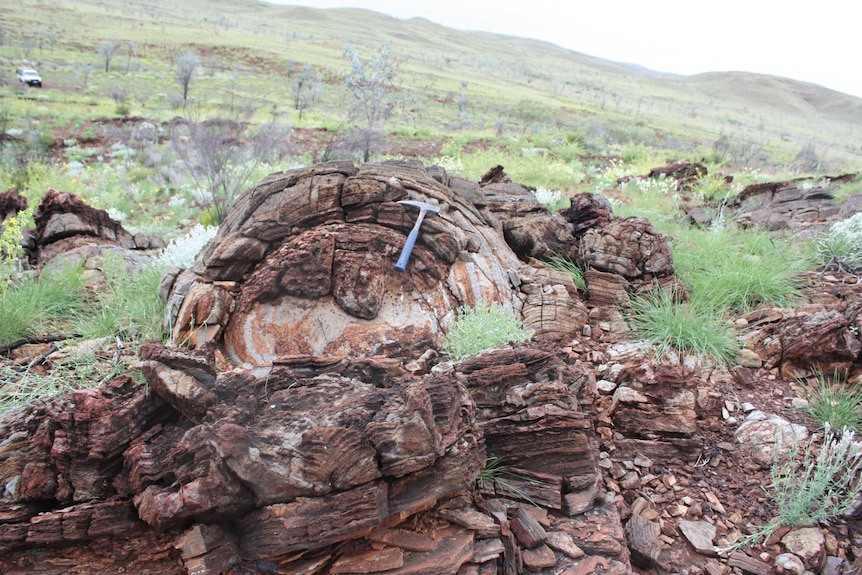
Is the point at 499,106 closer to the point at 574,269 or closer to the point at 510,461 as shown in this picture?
the point at 574,269

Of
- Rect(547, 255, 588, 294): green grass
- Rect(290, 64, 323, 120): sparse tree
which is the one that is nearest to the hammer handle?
Rect(547, 255, 588, 294): green grass

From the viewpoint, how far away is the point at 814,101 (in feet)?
306

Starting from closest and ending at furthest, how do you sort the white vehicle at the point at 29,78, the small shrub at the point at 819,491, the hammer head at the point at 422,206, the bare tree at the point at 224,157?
1. the small shrub at the point at 819,491
2. the hammer head at the point at 422,206
3. the bare tree at the point at 224,157
4. the white vehicle at the point at 29,78

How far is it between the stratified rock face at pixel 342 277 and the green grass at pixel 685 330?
563mm

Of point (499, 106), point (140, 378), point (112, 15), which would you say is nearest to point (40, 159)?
point (140, 378)

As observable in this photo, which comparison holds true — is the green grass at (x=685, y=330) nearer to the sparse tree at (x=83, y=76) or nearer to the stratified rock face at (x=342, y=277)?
the stratified rock face at (x=342, y=277)

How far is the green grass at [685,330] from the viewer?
4.08 meters

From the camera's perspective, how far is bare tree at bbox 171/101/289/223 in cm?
945

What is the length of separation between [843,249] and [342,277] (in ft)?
17.2

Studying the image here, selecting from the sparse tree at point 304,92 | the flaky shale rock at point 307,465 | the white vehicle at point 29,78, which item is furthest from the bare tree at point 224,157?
the white vehicle at point 29,78

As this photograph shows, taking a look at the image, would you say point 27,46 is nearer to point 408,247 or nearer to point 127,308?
point 127,308

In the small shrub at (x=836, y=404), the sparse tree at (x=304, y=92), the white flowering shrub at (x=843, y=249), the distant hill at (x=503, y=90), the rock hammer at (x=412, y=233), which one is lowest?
the small shrub at (x=836, y=404)

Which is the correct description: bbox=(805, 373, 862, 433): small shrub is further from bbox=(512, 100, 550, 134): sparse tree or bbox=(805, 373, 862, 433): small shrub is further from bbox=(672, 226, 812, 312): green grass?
bbox=(512, 100, 550, 134): sparse tree

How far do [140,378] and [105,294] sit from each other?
2164 millimetres
